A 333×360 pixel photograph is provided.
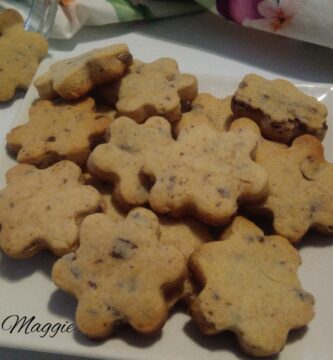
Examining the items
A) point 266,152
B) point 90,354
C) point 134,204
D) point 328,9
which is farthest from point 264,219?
point 328,9

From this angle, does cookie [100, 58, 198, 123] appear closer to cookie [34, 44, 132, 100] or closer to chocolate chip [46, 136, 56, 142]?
cookie [34, 44, 132, 100]

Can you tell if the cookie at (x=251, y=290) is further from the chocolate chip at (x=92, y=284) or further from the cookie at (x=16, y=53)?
the cookie at (x=16, y=53)

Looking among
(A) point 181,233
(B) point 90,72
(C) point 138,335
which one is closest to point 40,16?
(B) point 90,72

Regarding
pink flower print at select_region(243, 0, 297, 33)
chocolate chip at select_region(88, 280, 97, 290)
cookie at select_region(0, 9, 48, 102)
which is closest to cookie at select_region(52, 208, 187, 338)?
chocolate chip at select_region(88, 280, 97, 290)

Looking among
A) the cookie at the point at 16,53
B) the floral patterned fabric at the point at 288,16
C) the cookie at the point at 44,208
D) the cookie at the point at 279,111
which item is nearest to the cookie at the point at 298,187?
the cookie at the point at 279,111

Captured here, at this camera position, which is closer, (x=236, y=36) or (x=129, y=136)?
(x=129, y=136)

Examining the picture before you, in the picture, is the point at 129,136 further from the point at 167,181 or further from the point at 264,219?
the point at 264,219
